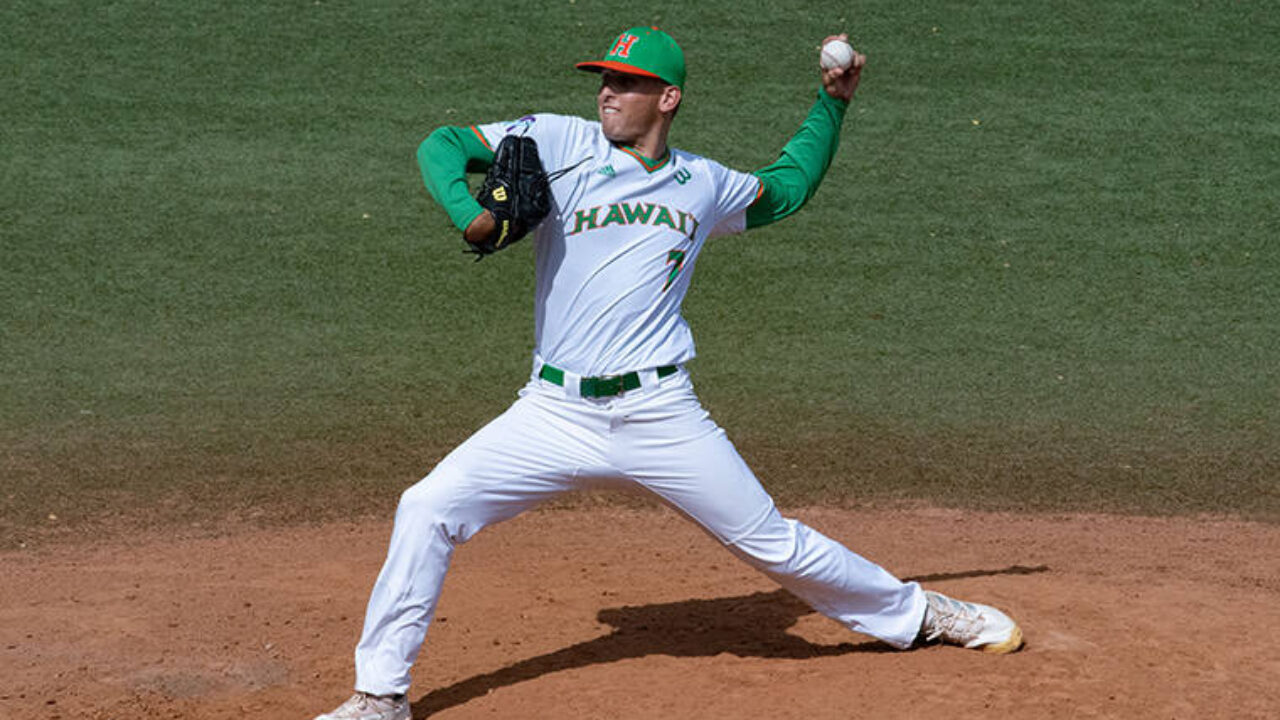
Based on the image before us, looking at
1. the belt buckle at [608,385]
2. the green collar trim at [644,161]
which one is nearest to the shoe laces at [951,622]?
the belt buckle at [608,385]

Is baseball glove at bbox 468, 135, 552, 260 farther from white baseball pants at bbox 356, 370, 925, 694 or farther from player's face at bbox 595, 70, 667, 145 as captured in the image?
white baseball pants at bbox 356, 370, 925, 694

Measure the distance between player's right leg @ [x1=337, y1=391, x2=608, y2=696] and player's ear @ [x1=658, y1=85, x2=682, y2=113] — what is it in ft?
3.11

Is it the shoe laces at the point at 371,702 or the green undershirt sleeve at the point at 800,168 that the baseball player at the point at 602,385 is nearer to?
the shoe laces at the point at 371,702

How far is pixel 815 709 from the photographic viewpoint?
5.02 metres

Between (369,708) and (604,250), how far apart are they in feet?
4.96

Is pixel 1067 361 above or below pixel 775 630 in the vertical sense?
above

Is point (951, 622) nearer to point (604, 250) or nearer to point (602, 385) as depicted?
Answer: point (602, 385)

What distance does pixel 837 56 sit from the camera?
17.8ft

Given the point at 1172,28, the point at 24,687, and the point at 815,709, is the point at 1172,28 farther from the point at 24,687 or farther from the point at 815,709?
the point at 24,687

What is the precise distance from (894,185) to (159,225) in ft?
15.7

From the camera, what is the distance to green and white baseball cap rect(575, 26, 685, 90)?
4902mm

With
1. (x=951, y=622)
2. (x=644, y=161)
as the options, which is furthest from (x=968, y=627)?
(x=644, y=161)

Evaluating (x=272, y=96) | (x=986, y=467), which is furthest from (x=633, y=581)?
(x=272, y=96)

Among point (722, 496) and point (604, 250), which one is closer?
point (604, 250)
